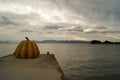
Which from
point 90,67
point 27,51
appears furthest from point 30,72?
point 90,67

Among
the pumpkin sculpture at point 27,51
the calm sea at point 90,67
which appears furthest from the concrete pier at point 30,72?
the calm sea at point 90,67

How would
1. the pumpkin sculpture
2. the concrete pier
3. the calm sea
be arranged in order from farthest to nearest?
the calm sea
the pumpkin sculpture
the concrete pier

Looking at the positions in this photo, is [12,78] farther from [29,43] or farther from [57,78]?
[29,43]

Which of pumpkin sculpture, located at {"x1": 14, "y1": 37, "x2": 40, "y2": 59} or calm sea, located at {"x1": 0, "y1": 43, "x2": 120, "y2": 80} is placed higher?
pumpkin sculpture, located at {"x1": 14, "y1": 37, "x2": 40, "y2": 59}

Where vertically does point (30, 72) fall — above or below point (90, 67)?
above

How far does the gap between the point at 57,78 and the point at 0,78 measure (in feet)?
8.08

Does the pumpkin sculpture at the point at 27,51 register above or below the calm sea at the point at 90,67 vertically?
above

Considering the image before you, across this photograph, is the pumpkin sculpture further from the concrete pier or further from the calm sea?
the concrete pier

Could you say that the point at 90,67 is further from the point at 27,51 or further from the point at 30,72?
the point at 30,72

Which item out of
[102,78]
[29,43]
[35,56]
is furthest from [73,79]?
[29,43]

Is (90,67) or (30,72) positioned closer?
(30,72)

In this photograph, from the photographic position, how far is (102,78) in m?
19.3

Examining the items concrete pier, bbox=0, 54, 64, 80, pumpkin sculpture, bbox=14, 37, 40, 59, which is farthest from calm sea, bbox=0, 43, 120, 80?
concrete pier, bbox=0, 54, 64, 80

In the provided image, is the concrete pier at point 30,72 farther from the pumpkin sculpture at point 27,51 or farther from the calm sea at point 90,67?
the calm sea at point 90,67
